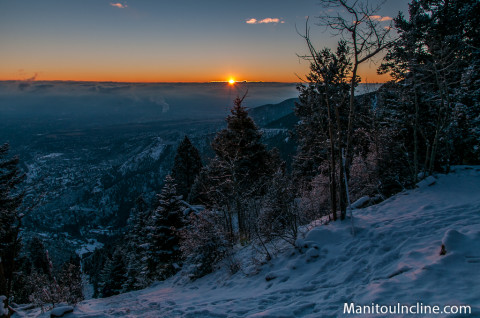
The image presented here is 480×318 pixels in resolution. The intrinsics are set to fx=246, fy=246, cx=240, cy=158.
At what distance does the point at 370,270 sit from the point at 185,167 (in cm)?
2794

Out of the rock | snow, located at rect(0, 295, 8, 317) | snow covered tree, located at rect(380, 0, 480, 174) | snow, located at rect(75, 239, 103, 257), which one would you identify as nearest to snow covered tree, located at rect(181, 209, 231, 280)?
the rock

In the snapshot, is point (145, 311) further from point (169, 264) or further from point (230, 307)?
point (169, 264)

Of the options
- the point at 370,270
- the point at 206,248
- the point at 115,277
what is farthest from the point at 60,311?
the point at 115,277

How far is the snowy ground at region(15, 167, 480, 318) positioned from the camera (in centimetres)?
436

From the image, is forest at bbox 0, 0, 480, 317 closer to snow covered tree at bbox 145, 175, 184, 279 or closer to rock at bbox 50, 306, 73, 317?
snow covered tree at bbox 145, 175, 184, 279

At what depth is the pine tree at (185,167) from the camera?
31.3m

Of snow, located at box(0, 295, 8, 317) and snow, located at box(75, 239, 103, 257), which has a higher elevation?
snow, located at box(0, 295, 8, 317)

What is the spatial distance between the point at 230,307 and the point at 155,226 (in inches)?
495

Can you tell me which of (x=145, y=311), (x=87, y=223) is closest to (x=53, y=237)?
(x=87, y=223)

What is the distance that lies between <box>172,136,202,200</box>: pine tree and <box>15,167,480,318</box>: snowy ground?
71.1 feet

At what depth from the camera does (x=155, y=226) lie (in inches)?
684

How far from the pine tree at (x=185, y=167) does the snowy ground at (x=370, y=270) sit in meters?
21.7

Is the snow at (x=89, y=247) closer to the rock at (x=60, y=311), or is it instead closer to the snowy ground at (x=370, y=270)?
the rock at (x=60, y=311)

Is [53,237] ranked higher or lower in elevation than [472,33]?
lower
